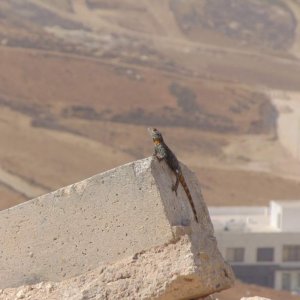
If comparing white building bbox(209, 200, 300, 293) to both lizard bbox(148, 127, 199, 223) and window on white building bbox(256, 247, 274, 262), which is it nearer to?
window on white building bbox(256, 247, 274, 262)

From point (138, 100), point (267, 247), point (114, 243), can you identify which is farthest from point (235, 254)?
point (138, 100)

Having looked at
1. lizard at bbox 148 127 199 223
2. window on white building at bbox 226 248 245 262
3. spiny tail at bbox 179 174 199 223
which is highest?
window on white building at bbox 226 248 245 262

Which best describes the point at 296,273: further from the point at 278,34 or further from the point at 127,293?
the point at 278,34

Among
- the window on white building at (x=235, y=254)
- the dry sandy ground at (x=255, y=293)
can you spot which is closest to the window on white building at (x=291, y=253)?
the window on white building at (x=235, y=254)

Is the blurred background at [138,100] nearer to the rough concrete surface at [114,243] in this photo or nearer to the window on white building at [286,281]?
the window on white building at [286,281]

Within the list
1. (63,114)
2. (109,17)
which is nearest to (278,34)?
(109,17)

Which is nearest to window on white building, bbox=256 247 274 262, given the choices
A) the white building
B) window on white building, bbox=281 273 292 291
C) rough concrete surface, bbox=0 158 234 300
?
the white building

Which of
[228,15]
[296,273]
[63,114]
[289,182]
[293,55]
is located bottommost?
[296,273]
